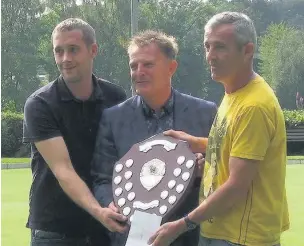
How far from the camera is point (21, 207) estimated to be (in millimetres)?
10547

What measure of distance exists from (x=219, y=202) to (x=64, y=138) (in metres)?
0.96

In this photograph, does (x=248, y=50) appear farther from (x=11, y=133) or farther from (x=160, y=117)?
(x=11, y=133)

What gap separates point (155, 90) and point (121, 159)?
35cm

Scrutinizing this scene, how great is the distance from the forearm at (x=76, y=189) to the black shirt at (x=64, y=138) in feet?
0.44

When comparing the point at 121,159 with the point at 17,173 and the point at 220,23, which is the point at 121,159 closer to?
the point at 220,23

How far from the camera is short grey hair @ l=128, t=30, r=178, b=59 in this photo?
3543 mm

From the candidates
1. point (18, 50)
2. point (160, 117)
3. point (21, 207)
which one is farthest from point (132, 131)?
point (18, 50)

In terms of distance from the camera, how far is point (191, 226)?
3.18 m

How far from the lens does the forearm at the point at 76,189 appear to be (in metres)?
3.50

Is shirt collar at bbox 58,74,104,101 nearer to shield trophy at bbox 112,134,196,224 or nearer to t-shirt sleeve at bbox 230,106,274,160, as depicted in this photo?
shield trophy at bbox 112,134,196,224

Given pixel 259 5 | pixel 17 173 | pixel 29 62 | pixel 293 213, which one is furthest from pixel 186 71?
pixel 293 213

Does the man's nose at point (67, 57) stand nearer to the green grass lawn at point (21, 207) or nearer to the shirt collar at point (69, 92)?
the shirt collar at point (69, 92)

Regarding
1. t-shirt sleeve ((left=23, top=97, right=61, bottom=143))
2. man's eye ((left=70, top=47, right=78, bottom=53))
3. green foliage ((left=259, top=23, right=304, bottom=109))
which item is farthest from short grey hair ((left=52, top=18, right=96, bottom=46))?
green foliage ((left=259, top=23, right=304, bottom=109))

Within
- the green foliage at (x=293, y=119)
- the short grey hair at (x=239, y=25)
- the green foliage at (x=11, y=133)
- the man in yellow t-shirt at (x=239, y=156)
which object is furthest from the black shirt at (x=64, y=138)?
the green foliage at (x=293, y=119)
